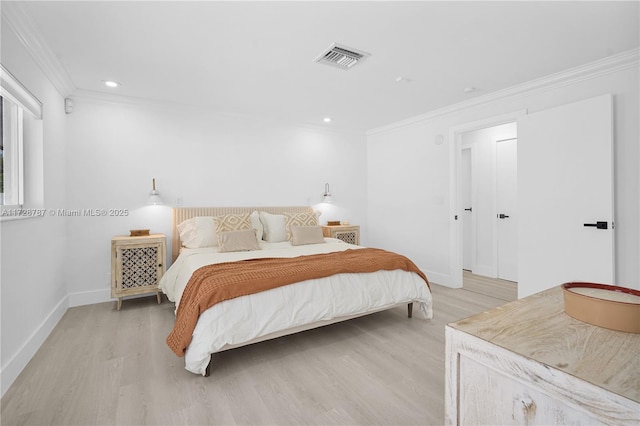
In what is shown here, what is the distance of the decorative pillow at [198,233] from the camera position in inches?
144

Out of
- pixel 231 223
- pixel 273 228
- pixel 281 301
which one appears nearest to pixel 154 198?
pixel 231 223

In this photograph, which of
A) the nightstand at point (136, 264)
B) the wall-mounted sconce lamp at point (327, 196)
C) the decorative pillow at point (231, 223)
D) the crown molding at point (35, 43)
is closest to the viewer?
the crown molding at point (35, 43)

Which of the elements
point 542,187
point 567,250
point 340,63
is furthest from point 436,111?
point 567,250

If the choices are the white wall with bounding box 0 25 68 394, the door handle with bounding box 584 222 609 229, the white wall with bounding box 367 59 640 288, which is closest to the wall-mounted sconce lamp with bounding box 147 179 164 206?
the white wall with bounding box 0 25 68 394

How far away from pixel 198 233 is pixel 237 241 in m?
0.55

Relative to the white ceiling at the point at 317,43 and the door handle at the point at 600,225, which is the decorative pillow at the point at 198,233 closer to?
the white ceiling at the point at 317,43

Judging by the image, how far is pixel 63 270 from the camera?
11.1ft

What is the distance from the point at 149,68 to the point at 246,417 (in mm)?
3105

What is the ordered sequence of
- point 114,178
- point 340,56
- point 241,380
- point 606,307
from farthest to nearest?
point 114,178
point 340,56
point 241,380
point 606,307

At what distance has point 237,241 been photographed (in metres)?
3.50

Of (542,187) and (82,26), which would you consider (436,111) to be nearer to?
(542,187)

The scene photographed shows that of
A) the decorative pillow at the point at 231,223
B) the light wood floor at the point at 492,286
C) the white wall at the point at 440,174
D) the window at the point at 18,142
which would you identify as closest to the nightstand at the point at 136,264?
the decorative pillow at the point at 231,223

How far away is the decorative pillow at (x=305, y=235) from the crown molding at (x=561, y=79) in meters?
2.46

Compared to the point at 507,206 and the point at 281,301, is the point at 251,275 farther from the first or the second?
the point at 507,206
